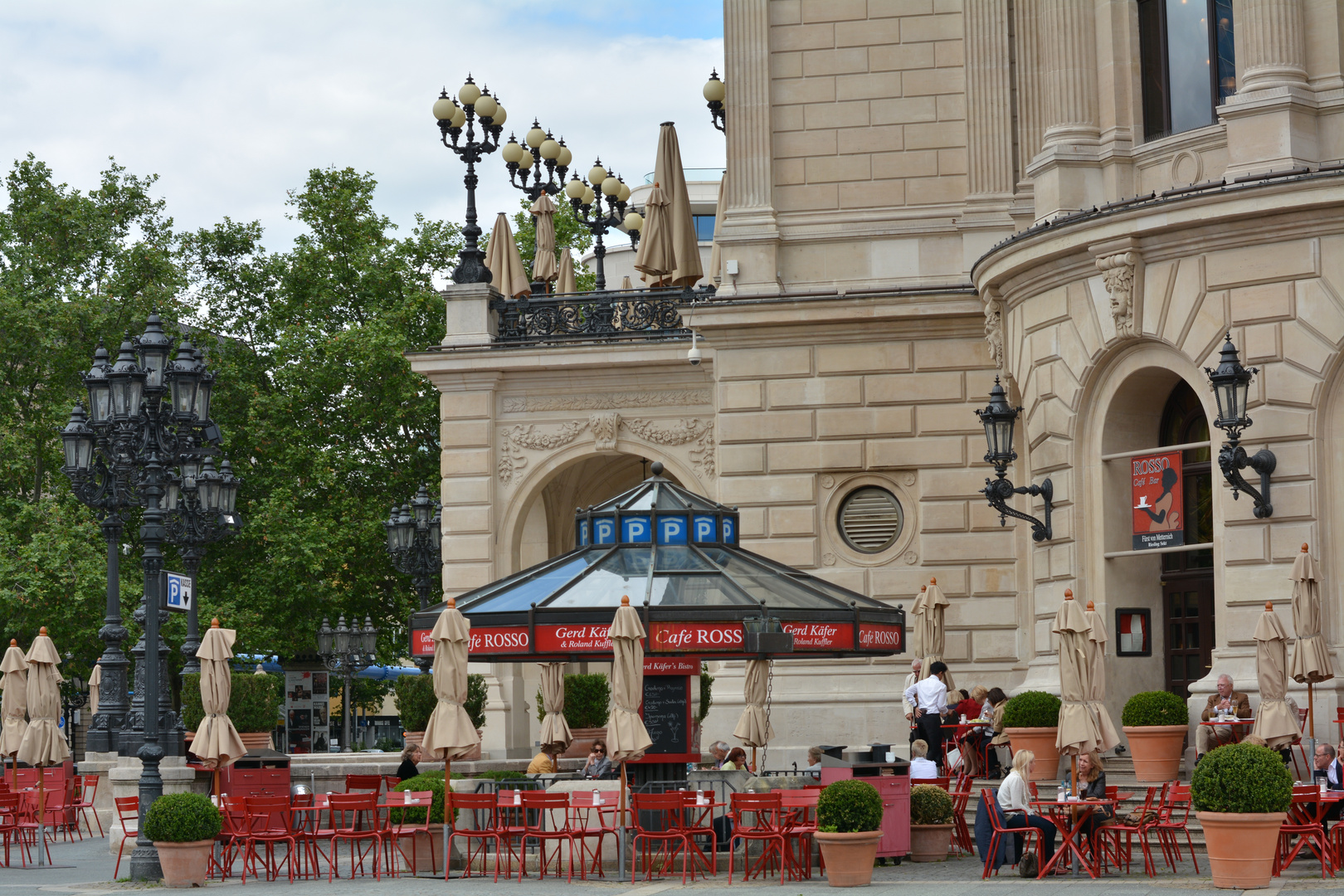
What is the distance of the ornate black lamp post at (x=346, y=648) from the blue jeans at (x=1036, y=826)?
88.4ft

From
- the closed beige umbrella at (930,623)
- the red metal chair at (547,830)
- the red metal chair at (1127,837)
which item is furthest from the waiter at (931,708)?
the red metal chair at (547,830)

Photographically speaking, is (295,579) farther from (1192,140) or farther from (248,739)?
(1192,140)

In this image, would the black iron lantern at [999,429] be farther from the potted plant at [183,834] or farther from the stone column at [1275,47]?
the potted plant at [183,834]

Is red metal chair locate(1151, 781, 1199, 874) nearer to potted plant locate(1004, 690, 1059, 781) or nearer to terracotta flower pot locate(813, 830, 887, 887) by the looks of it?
terracotta flower pot locate(813, 830, 887, 887)

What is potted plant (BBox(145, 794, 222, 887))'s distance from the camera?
60.9 feet

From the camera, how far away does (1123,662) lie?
24.1m

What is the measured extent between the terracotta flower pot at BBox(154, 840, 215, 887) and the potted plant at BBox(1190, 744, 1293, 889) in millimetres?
9871

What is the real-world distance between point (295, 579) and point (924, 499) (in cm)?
2164

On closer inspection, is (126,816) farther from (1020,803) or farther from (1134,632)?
(1134,632)

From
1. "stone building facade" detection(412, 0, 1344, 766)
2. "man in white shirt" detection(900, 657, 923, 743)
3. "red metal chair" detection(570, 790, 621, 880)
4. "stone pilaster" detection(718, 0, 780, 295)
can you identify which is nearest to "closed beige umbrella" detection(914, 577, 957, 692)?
"man in white shirt" detection(900, 657, 923, 743)

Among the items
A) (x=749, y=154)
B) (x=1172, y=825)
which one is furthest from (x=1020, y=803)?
(x=749, y=154)

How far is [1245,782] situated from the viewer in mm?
15703

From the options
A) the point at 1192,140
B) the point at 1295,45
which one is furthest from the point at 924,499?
the point at 1295,45

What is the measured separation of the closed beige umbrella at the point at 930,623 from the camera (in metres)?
25.1
